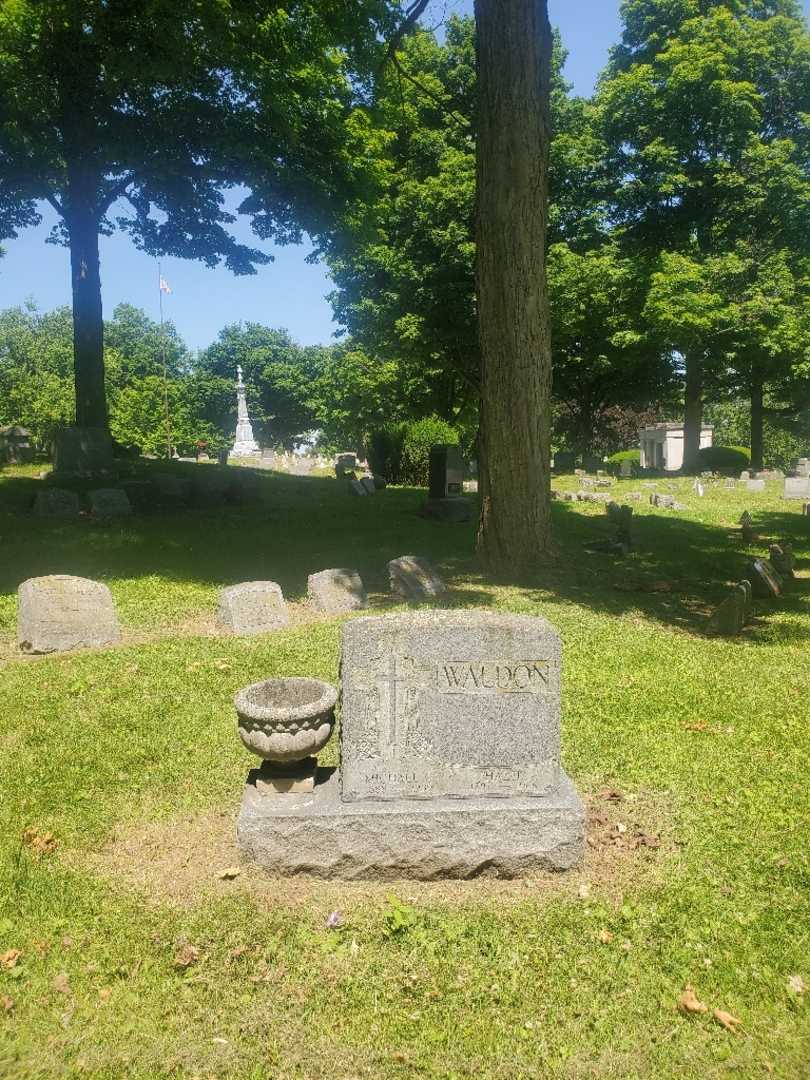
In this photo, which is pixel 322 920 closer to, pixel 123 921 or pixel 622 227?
pixel 123 921

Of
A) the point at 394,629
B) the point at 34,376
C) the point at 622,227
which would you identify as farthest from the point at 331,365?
the point at 394,629

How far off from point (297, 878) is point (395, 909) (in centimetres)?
67

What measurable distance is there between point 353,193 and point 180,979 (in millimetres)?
20036

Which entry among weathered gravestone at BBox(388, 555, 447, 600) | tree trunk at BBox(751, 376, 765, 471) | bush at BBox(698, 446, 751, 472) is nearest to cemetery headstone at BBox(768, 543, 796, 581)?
weathered gravestone at BBox(388, 555, 447, 600)

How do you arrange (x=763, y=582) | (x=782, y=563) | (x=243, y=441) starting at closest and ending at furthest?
(x=763, y=582)
(x=782, y=563)
(x=243, y=441)

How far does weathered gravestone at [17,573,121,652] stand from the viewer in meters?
8.94


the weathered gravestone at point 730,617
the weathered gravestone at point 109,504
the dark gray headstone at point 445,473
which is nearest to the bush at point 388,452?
the dark gray headstone at point 445,473

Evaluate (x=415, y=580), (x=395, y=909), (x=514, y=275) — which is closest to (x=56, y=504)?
(x=415, y=580)

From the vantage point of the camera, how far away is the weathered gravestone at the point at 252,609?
978cm

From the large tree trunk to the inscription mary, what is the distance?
279 inches

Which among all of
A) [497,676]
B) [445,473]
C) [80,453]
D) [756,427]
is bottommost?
[497,676]

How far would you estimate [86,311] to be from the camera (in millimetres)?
20797

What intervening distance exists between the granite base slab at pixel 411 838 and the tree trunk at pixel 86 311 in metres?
17.8

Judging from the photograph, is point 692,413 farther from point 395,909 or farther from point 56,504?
point 395,909
